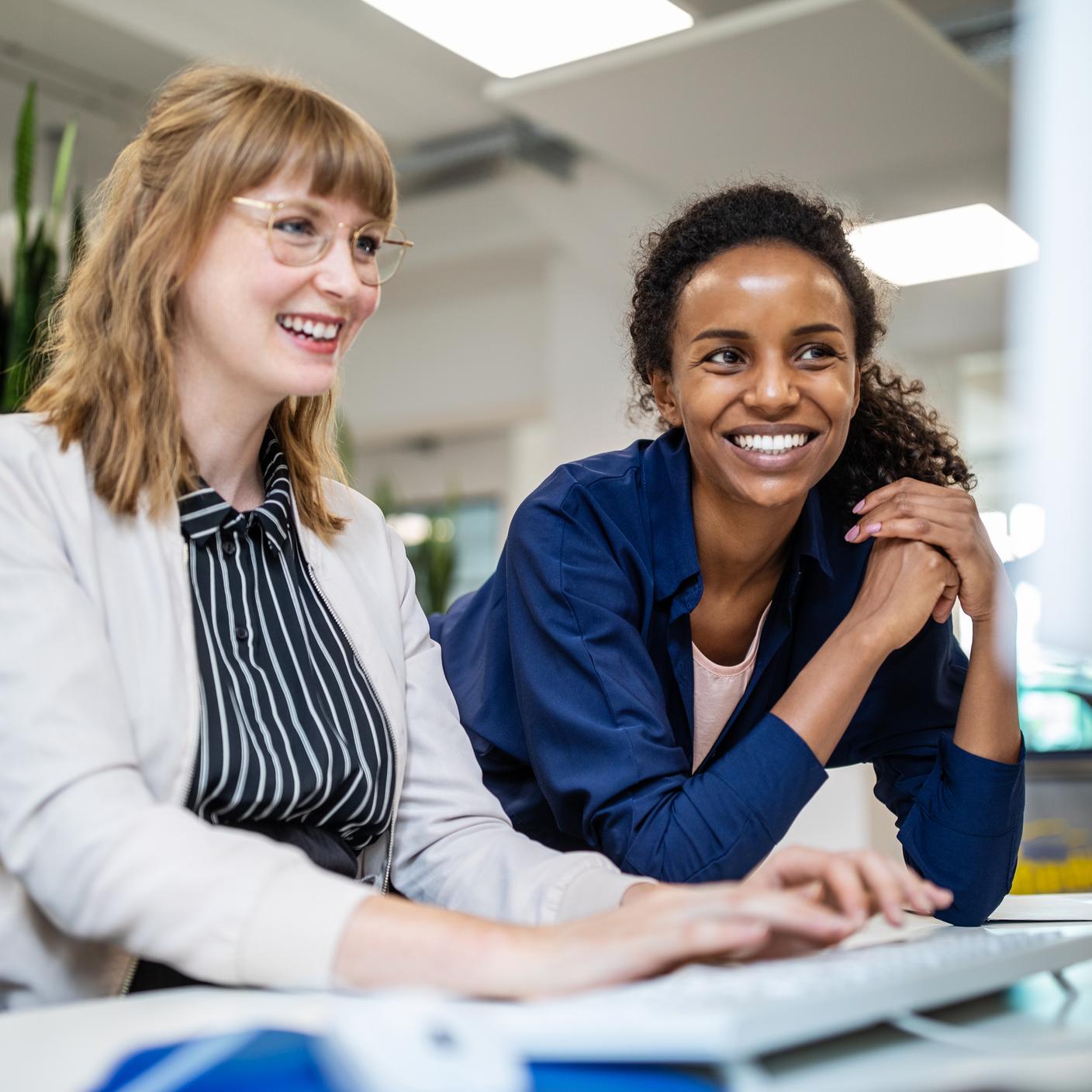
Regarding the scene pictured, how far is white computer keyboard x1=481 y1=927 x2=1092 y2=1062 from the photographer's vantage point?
20.0 inches

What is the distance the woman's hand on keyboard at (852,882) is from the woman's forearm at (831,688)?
12.5 inches

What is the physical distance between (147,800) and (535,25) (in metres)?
3.22

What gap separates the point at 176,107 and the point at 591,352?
442 centimetres

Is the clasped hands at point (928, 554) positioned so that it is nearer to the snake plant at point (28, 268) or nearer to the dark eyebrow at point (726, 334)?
the dark eyebrow at point (726, 334)

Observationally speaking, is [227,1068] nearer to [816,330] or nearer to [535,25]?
[816,330]

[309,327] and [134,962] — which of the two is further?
[309,327]

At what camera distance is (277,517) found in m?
1.14

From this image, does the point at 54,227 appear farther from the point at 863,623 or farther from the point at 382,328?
the point at 382,328

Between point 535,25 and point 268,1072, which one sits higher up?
point 535,25

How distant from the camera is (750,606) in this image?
4.93 ft

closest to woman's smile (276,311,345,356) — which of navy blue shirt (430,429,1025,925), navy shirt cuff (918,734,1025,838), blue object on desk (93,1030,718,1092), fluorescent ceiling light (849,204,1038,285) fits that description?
navy blue shirt (430,429,1025,925)

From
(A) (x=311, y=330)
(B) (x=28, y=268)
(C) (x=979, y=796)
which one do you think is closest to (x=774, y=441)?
(C) (x=979, y=796)

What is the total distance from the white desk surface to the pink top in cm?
65

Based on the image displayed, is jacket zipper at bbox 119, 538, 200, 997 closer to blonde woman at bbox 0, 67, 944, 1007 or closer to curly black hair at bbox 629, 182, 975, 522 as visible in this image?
blonde woman at bbox 0, 67, 944, 1007
